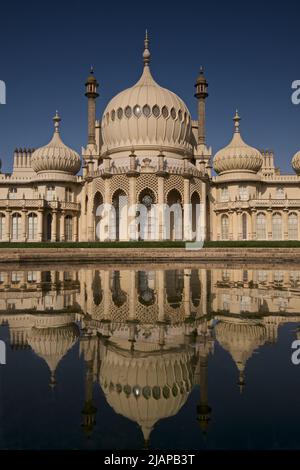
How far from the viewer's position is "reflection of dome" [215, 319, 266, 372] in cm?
564

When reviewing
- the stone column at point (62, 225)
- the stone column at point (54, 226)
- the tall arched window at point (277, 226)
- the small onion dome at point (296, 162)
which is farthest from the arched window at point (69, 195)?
the small onion dome at point (296, 162)

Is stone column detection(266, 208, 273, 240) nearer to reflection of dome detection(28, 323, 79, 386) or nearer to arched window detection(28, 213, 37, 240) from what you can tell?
arched window detection(28, 213, 37, 240)

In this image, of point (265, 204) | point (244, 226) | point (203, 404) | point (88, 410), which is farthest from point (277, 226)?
point (88, 410)

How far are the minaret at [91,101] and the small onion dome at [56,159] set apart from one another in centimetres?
293

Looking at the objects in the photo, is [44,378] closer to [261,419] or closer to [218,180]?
[261,419]

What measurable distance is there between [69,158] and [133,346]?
1675 inches

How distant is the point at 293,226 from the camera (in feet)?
140

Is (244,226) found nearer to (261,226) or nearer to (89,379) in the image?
(261,226)

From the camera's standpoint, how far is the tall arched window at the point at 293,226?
4250 cm

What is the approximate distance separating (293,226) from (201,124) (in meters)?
16.8

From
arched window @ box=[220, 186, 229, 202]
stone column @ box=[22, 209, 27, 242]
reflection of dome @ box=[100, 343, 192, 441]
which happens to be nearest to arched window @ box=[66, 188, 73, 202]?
stone column @ box=[22, 209, 27, 242]

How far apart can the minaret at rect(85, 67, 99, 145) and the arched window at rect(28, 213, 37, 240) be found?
459 inches

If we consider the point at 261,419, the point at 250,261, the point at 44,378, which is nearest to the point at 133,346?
the point at 44,378
